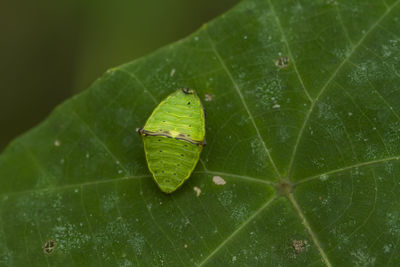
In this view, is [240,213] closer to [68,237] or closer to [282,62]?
[282,62]

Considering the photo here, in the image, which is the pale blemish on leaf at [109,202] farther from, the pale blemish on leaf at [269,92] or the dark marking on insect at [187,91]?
the pale blemish on leaf at [269,92]

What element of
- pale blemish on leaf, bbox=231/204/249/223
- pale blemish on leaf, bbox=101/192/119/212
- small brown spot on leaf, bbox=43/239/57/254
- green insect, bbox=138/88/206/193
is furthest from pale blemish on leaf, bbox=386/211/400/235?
→ small brown spot on leaf, bbox=43/239/57/254

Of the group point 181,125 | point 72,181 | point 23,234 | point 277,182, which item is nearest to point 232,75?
point 181,125

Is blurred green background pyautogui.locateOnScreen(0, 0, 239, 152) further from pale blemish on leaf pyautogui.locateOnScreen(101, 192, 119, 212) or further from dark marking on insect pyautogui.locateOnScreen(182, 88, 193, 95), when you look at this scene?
pale blemish on leaf pyautogui.locateOnScreen(101, 192, 119, 212)

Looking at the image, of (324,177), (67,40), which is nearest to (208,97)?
(324,177)

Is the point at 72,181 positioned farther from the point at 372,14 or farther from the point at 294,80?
the point at 372,14

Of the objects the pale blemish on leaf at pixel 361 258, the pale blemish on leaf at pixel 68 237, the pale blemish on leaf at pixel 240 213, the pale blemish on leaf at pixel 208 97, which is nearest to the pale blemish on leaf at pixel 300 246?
the pale blemish on leaf at pixel 361 258
